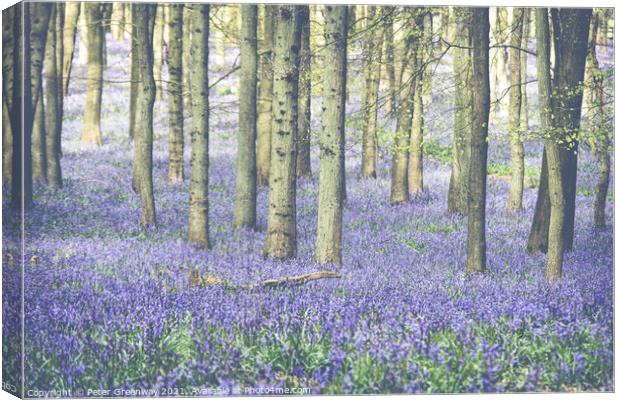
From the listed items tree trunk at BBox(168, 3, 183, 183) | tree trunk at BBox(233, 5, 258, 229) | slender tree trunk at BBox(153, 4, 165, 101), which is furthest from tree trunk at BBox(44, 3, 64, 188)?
tree trunk at BBox(233, 5, 258, 229)

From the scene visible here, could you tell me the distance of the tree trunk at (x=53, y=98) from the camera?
36.7 ft

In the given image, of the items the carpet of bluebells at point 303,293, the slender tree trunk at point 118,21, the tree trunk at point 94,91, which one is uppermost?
the slender tree trunk at point 118,21

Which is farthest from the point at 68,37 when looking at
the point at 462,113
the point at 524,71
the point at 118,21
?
the point at 524,71

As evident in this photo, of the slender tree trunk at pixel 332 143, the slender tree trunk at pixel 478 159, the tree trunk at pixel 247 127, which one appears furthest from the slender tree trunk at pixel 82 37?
the slender tree trunk at pixel 478 159

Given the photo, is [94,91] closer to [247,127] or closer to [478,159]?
[247,127]

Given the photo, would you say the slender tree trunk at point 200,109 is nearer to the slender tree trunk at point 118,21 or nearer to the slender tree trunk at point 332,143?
the slender tree trunk at point 118,21

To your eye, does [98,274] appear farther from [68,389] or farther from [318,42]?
[318,42]

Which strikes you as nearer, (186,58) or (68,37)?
(68,37)

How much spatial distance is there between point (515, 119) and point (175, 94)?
458 centimetres

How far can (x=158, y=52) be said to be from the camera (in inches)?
559

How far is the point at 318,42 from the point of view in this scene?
11.9 metres

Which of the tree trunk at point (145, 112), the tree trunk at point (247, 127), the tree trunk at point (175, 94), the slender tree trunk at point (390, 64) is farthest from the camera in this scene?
the tree trunk at point (175, 94)

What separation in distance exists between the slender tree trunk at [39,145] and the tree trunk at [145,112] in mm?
1209

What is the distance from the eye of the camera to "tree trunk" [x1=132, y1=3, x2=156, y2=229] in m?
12.1
